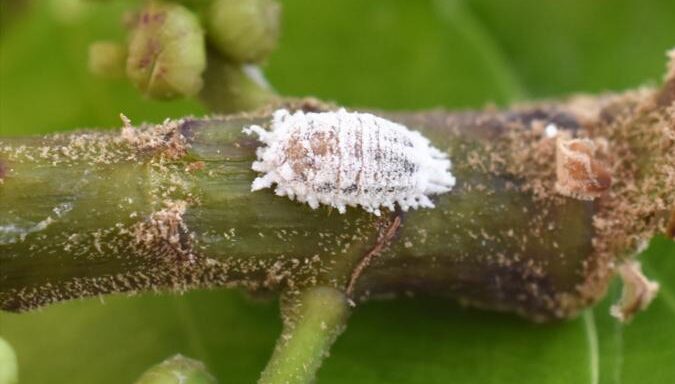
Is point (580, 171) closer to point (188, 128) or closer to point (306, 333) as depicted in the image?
point (306, 333)

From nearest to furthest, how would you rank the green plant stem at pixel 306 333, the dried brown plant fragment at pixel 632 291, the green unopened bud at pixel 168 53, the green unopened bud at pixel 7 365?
the green unopened bud at pixel 7 365 < the green plant stem at pixel 306 333 < the green unopened bud at pixel 168 53 < the dried brown plant fragment at pixel 632 291

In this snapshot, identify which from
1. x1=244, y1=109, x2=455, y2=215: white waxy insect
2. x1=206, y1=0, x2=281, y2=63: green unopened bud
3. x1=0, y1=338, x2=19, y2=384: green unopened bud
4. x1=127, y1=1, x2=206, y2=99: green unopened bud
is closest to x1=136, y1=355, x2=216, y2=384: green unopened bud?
x1=0, y1=338, x2=19, y2=384: green unopened bud

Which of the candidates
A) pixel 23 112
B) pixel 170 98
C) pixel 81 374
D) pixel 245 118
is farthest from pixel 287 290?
pixel 23 112

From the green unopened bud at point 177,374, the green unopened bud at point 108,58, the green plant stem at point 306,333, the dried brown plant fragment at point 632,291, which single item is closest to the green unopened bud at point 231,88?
the green unopened bud at point 108,58

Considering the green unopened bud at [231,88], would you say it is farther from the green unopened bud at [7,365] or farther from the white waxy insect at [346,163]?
the green unopened bud at [7,365]

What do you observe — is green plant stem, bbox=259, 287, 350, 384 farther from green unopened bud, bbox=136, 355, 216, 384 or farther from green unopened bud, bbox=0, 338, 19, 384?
green unopened bud, bbox=0, 338, 19, 384

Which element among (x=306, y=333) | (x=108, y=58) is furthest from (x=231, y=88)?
(x=306, y=333)
